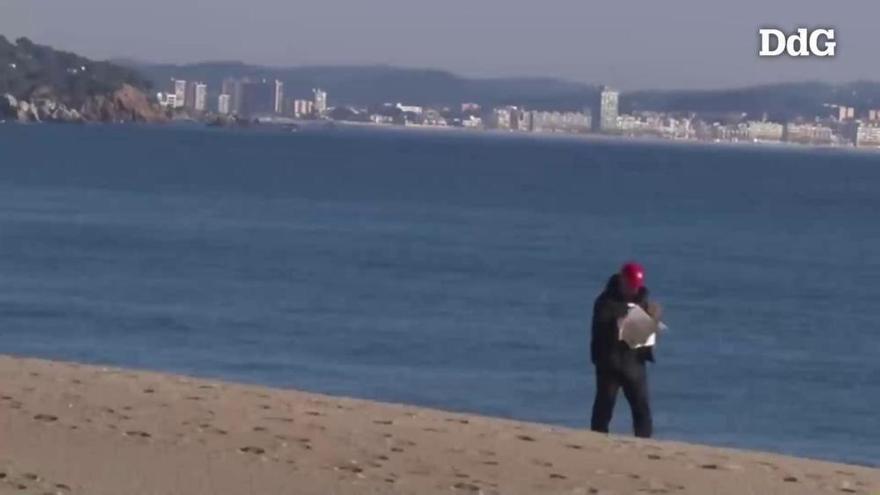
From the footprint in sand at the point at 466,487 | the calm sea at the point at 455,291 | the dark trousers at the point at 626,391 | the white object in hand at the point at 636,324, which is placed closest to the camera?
the footprint in sand at the point at 466,487

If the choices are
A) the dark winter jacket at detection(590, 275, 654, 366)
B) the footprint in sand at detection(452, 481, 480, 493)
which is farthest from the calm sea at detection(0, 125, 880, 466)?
the footprint in sand at detection(452, 481, 480, 493)

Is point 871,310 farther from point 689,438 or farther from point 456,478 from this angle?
point 456,478

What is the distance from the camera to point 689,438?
22391 mm

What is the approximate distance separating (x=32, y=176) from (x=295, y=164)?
34.1 meters

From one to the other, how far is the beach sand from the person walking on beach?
1.03 feet

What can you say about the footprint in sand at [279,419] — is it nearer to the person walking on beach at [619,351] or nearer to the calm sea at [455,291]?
the person walking on beach at [619,351]

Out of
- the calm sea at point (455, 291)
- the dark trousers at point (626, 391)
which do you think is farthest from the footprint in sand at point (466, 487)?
the calm sea at point (455, 291)

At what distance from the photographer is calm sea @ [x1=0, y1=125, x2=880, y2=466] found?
26.7 metres

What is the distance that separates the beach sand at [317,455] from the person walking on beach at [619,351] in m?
0.31

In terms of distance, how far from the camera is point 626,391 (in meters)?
12.9

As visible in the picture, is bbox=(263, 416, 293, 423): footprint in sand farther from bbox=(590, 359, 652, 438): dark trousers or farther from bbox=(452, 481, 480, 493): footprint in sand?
bbox=(452, 481, 480, 493): footprint in sand

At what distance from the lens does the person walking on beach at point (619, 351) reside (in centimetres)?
1238

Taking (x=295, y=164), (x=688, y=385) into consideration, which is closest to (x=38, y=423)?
(x=688, y=385)

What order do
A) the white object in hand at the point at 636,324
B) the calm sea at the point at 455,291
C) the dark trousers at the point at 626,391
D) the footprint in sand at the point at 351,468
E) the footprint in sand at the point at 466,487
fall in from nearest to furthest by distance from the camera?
1. the footprint in sand at the point at 466,487
2. the footprint in sand at the point at 351,468
3. the white object in hand at the point at 636,324
4. the dark trousers at the point at 626,391
5. the calm sea at the point at 455,291
